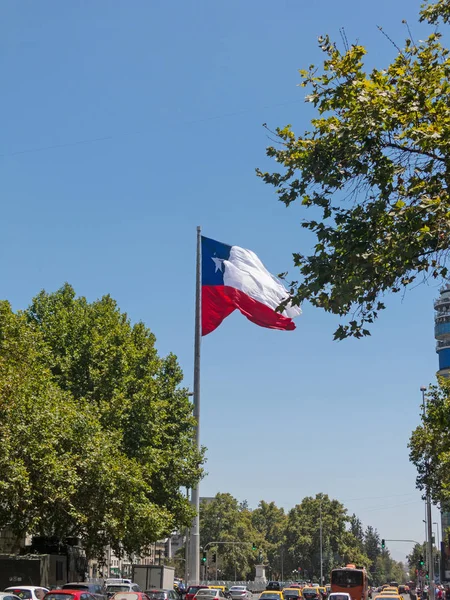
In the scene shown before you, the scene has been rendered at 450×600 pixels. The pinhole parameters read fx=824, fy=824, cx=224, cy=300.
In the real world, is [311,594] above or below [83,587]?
below

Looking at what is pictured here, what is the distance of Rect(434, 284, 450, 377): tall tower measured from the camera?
162 meters

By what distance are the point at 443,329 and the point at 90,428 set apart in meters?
139

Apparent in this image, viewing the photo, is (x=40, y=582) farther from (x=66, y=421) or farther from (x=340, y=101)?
(x=340, y=101)

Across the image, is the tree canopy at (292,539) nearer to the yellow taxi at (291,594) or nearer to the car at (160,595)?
the yellow taxi at (291,594)

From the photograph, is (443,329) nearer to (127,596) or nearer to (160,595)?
(160,595)

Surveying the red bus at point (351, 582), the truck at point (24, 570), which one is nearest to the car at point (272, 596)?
Answer: the red bus at point (351, 582)

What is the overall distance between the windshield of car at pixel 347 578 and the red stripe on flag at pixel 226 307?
90.2 feet

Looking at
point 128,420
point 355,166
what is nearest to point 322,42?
point 355,166

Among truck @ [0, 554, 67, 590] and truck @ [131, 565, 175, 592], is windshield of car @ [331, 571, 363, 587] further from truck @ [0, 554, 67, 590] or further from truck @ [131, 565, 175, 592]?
truck @ [0, 554, 67, 590]

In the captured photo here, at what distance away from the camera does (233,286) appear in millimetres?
33781

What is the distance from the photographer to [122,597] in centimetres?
3017

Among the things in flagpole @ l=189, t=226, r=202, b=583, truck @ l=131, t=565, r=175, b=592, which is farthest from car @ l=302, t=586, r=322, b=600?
flagpole @ l=189, t=226, r=202, b=583

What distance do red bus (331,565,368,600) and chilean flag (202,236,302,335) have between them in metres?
27.5

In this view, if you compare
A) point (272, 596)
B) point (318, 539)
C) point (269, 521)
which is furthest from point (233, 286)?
point (269, 521)
